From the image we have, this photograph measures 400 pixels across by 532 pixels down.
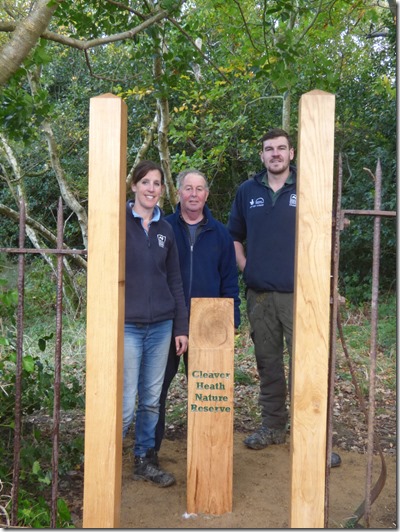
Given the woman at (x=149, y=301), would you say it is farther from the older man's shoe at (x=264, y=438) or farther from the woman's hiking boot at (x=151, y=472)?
the older man's shoe at (x=264, y=438)

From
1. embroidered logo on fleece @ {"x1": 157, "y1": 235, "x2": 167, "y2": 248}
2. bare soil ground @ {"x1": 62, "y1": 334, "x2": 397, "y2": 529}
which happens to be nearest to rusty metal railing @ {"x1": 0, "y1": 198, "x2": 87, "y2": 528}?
bare soil ground @ {"x1": 62, "y1": 334, "x2": 397, "y2": 529}

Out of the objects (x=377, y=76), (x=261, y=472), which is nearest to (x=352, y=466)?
(x=261, y=472)

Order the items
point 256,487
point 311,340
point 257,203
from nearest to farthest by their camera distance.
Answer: point 311,340 < point 256,487 < point 257,203

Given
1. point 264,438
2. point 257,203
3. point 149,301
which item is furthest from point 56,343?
point 264,438

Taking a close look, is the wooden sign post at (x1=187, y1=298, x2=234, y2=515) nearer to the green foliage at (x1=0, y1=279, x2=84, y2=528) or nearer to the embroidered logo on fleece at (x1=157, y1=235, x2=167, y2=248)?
the embroidered logo on fleece at (x1=157, y1=235, x2=167, y2=248)

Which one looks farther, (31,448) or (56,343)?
(31,448)

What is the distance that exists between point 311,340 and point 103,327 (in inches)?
35.4

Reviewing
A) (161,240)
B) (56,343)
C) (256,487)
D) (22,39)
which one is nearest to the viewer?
(56,343)

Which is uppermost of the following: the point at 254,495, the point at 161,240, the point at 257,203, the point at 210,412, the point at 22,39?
the point at 22,39

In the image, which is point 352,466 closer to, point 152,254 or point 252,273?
point 252,273

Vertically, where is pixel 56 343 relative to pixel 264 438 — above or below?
above

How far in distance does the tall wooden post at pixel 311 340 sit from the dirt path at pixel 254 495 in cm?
108

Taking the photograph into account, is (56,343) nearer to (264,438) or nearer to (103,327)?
(103,327)

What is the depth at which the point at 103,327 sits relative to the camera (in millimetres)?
2584
